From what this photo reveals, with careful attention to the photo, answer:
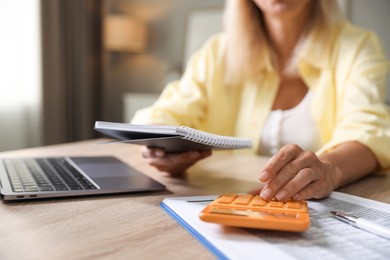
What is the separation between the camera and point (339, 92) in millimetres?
1249

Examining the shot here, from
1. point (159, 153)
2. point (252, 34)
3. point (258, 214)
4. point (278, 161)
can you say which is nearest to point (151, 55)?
point (252, 34)

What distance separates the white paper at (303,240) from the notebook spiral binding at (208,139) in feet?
0.42

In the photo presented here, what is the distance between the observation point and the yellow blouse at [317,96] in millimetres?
989

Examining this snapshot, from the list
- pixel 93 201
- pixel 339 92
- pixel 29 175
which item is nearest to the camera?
pixel 93 201

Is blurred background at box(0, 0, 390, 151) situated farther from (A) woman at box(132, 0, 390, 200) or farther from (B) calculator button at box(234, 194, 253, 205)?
(B) calculator button at box(234, 194, 253, 205)

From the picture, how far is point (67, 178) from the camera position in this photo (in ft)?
2.50

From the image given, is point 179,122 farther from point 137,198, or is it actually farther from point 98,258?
point 98,258

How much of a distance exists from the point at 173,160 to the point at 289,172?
0.29 m

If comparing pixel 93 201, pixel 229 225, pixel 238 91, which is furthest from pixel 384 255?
pixel 238 91

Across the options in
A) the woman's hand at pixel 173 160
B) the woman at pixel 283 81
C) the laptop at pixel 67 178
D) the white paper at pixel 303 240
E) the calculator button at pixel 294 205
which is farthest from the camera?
the woman at pixel 283 81

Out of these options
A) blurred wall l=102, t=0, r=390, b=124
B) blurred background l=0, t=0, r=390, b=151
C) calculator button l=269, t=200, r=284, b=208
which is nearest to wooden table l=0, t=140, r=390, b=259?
calculator button l=269, t=200, r=284, b=208

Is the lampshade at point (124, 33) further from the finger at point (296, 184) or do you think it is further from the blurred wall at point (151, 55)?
the finger at point (296, 184)

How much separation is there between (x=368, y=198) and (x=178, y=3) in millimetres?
3039

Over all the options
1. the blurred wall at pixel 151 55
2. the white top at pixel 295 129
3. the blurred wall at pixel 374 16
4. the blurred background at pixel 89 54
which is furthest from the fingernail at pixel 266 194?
the blurred wall at pixel 151 55
